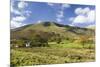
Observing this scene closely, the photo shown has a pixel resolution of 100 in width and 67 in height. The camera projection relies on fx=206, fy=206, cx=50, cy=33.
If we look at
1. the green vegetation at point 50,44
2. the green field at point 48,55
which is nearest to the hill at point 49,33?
the green vegetation at point 50,44

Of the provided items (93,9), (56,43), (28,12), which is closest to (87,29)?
(93,9)

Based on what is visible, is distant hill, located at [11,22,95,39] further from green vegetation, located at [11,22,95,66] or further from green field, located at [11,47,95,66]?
green field, located at [11,47,95,66]

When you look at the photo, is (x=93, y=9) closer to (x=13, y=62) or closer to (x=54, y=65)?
(x=54, y=65)

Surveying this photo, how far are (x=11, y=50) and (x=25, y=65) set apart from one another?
24 cm

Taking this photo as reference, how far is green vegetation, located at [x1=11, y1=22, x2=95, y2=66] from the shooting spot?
7.53 feet

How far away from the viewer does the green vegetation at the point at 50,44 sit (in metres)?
2.29

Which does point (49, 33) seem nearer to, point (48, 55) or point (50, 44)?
point (50, 44)

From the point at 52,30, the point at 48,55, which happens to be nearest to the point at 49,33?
the point at 52,30

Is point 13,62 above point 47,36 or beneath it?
beneath

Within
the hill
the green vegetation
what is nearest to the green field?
the green vegetation

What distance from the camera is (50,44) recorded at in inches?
94.9

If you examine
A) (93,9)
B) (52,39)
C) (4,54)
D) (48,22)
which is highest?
(93,9)

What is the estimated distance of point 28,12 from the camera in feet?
7.63

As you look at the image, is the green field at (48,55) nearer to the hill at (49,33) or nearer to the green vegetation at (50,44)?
the green vegetation at (50,44)
